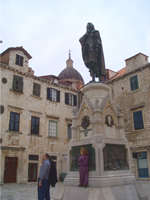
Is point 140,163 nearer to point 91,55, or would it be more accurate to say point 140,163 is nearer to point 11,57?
point 91,55

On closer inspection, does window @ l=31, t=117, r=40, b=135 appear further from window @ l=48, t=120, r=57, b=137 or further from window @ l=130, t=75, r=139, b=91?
window @ l=130, t=75, r=139, b=91

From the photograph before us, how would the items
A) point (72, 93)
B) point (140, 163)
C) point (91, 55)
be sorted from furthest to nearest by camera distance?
point (72, 93)
point (140, 163)
point (91, 55)

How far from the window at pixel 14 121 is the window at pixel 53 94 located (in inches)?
176

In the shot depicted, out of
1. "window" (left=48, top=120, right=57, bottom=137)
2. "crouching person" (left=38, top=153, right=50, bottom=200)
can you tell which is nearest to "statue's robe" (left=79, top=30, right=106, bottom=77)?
"crouching person" (left=38, top=153, right=50, bottom=200)

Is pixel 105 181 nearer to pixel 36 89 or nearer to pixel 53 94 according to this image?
pixel 36 89

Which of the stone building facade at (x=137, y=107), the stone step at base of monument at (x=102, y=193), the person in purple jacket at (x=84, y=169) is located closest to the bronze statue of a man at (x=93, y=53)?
the person in purple jacket at (x=84, y=169)

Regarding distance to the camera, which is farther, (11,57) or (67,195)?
(11,57)

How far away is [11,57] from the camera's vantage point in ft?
66.4

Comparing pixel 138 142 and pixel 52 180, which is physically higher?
pixel 138 142

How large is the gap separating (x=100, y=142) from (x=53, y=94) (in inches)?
702

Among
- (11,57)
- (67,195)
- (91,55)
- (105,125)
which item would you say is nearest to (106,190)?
(67,195)

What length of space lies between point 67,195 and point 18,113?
14.8 metres

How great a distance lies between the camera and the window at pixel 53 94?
2261cm

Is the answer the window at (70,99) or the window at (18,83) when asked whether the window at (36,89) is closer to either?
the window at (18,83)
